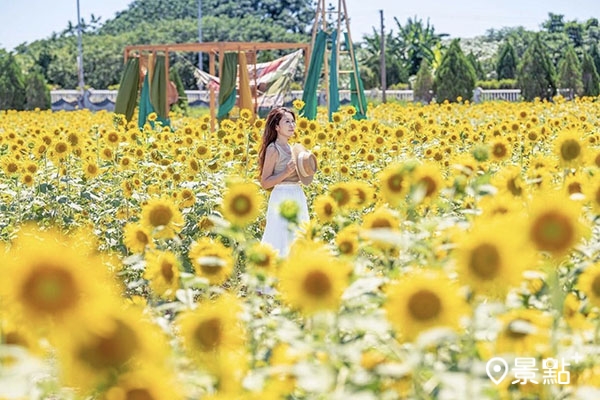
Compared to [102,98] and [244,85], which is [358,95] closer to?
[244,85]

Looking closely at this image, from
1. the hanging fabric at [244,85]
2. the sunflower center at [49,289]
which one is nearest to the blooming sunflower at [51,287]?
the sunflower center at [49,289]

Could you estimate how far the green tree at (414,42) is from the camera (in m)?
45.6

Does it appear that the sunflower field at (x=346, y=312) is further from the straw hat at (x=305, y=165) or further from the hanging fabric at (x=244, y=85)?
the hanging fabric at (x=244, y=85)

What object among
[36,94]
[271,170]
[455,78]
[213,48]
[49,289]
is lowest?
[36,94]

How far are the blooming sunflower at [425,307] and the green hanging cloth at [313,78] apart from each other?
28.4ft

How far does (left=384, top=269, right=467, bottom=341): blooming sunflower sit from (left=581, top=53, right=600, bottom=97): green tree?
24810 millimetres

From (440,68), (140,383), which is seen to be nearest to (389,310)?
(140,383)

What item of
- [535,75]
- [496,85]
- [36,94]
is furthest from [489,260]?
[496,85]

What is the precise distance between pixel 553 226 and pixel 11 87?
2474 cm

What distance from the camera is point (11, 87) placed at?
25.2 metres

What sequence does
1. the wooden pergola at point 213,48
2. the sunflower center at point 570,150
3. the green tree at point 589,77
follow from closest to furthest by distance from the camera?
the sunflower center at point 570,150 < the wooden pergola at point 213,48 < the green tree at point 589,77

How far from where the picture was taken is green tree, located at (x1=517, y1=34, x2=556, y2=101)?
23.9 metres

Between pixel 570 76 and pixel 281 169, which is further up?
pixel 281 169

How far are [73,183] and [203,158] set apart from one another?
0.78 meters
